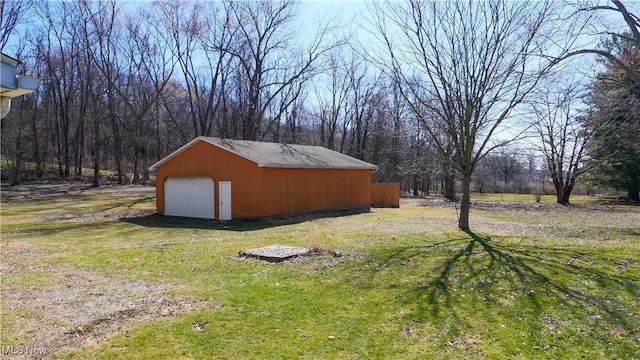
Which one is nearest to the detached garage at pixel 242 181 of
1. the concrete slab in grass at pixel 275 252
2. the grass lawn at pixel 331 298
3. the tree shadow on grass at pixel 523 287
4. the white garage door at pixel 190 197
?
the white garage door at pixel 190 197

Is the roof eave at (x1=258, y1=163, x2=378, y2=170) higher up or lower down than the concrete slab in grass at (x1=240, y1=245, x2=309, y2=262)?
higher up

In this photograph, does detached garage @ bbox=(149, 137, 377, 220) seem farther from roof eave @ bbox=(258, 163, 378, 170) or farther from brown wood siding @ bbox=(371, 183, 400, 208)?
brown wood siding @ bbox=(371, 183, 400, 208)

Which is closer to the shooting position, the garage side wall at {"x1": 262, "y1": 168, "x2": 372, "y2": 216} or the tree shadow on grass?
the tree shadow on grass

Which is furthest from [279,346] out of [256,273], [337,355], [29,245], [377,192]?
[377,192]

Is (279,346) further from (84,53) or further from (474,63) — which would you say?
(84,53)

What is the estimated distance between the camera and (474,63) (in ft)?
41.7

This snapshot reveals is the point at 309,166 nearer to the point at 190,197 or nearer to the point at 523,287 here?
the point at 190,197

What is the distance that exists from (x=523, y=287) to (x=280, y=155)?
13538 mm

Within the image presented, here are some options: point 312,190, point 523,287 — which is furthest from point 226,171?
point 523,287

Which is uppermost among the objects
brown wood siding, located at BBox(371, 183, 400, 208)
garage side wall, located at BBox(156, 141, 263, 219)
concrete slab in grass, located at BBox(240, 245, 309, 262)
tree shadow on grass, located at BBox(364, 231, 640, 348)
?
garage side wall, located at BBox(156, 141, 263, 219)

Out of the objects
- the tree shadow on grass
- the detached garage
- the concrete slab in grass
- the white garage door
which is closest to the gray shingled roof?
the detached garage

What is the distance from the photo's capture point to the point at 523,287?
6.80 m

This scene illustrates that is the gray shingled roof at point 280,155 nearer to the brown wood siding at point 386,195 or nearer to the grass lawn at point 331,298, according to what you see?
the brown wood siding at point 386,195

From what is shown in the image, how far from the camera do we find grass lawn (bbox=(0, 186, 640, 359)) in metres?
4.64
